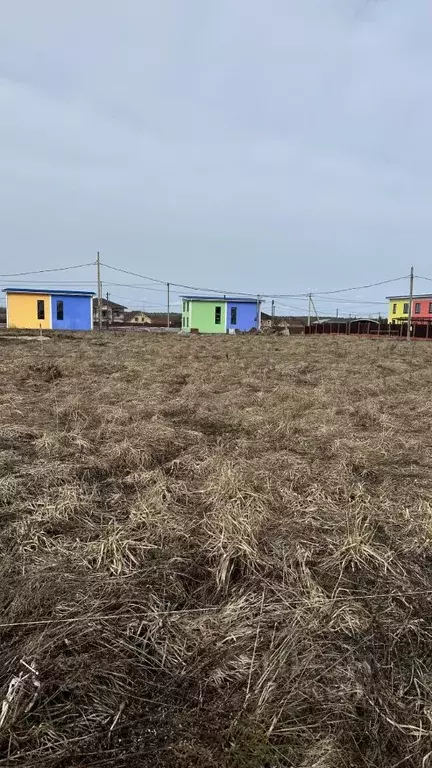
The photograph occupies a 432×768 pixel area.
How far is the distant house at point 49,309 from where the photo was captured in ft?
118

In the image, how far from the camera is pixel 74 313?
1436 inches

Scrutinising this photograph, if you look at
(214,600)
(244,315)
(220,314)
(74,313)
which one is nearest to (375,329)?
(244,315)

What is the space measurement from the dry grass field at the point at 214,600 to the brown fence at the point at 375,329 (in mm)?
33078

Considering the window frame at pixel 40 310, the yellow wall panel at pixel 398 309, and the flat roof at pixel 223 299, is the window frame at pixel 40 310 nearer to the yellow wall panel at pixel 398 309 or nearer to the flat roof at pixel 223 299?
the flat roof at pixel 223 299

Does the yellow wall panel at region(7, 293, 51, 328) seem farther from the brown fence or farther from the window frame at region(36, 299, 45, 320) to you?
the brown fence

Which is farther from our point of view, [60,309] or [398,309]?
[398,309]

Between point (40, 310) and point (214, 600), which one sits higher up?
point (40, 310)

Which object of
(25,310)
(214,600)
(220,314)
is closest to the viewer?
(214,600)

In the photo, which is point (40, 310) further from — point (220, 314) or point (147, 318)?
point (147, 318)

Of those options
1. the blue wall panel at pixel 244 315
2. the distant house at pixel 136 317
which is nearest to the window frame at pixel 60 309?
the blue wall panel at pixel 244 315

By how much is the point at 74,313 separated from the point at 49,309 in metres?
1.84

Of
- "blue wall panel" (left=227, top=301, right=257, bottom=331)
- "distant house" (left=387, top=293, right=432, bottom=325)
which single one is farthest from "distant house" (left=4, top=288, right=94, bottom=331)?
"distant house" (left=387, top=293, right=432, bottom=325)

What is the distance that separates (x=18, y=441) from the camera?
465cm

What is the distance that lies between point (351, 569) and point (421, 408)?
4.80 metres
